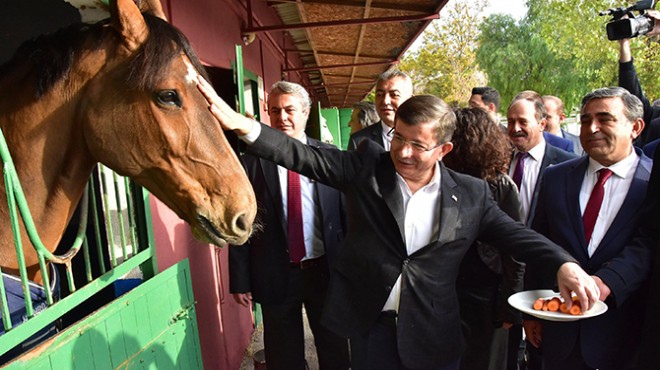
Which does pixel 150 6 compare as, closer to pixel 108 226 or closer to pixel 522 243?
pixel 108 226

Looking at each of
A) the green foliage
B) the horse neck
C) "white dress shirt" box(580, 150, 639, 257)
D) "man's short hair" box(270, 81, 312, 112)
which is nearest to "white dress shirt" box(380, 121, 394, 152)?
"man's short hair" box(270, 81, 312, 112)

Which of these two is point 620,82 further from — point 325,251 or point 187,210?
point 187,210

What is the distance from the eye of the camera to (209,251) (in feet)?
11.2

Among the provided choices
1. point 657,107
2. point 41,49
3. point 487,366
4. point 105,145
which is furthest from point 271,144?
point 657,107

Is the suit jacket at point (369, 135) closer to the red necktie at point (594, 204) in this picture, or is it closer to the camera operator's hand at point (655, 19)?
the red necktie at point (594, 204)

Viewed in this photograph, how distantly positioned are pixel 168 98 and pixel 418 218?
110 cm

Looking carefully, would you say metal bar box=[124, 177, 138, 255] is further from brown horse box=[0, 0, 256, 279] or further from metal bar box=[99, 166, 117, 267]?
brown horse box=[0, 0, 256, 279]

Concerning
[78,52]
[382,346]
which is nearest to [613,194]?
[382,346]

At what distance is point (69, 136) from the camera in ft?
5.00

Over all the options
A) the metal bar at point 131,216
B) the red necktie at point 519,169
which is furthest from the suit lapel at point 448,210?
the metal bar at point 131,216

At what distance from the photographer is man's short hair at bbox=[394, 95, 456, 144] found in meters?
1.79

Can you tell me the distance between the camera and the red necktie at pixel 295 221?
2656mm

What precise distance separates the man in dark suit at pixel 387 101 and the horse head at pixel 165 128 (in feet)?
6.72

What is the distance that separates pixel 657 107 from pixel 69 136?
16.3 ft
